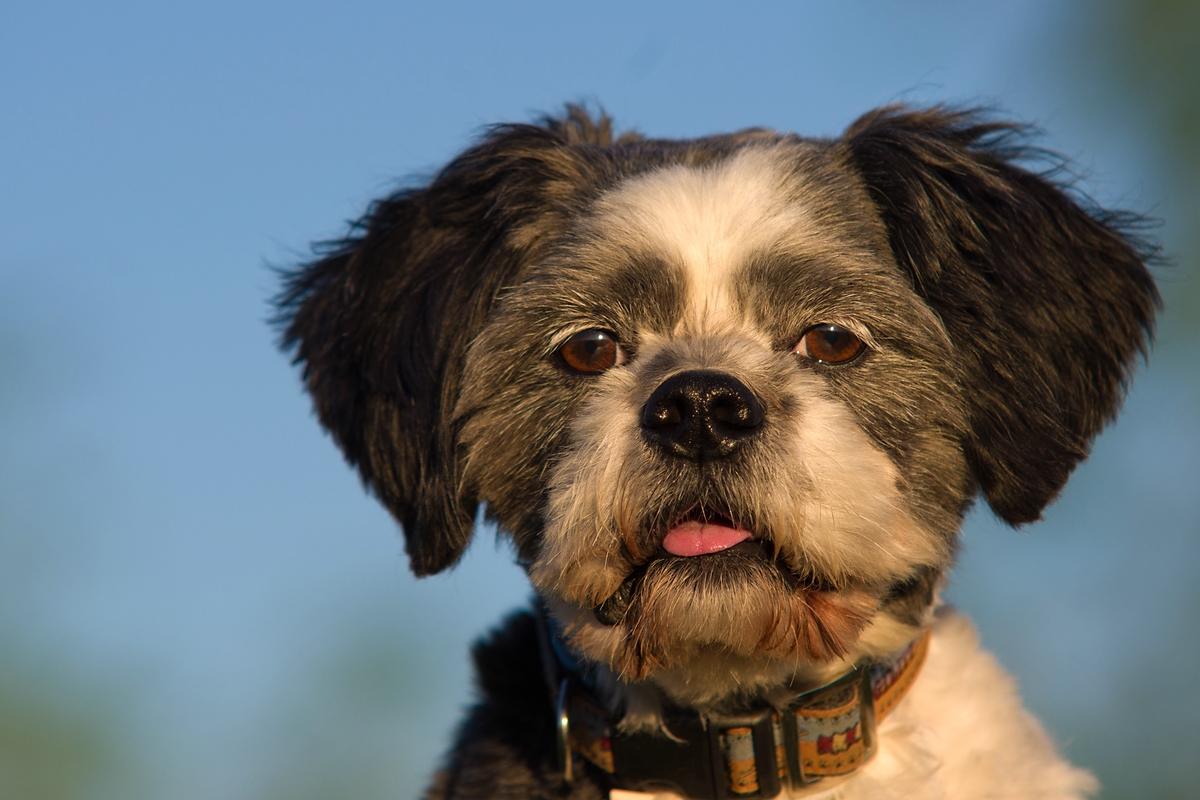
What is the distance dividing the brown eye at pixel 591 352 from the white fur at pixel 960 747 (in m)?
1.26

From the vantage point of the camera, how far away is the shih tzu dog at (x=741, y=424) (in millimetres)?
3244

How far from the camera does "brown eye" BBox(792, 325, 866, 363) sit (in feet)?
11.7

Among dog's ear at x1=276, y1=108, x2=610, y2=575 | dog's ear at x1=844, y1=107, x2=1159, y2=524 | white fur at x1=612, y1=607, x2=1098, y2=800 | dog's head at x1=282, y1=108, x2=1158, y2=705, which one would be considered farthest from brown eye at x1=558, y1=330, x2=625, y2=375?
white fur at x1=612, y1=607, x2=1098, y2=800

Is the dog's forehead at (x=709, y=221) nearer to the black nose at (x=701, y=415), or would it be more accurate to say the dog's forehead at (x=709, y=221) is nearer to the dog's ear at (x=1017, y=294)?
the dog's ear at (x=1017, y=294)

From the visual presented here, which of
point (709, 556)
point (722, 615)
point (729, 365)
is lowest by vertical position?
point (722, 615)

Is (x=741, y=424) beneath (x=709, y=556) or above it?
above

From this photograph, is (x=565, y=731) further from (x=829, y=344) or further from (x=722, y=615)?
(x=829, y=344)

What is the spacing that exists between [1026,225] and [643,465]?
1490 millimetres

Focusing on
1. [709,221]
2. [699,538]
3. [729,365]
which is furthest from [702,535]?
[709,221]

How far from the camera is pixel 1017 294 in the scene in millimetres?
3621

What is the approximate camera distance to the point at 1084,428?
3701 mm

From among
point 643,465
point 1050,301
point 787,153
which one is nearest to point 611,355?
point 643,465

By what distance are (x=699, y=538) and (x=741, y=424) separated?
0.34m

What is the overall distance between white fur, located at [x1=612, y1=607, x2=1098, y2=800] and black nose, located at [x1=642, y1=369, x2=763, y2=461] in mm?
1076
